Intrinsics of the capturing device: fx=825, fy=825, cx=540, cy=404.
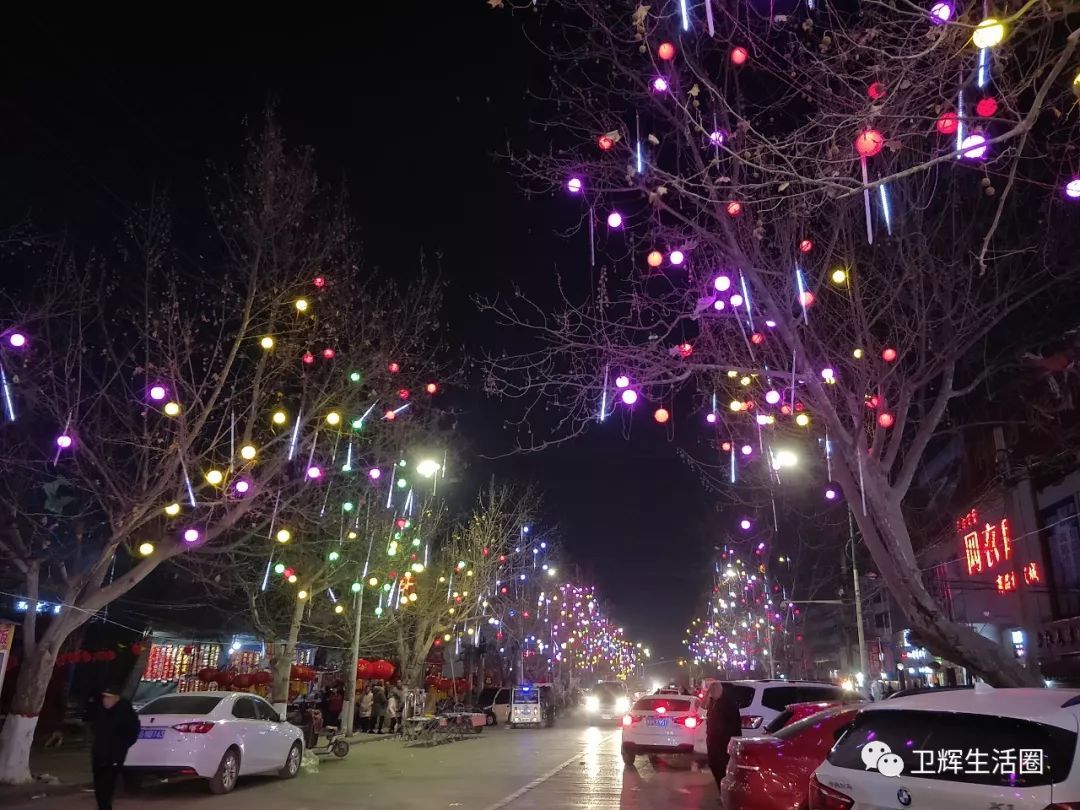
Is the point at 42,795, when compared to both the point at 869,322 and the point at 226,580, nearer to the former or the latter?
the point at 226,580

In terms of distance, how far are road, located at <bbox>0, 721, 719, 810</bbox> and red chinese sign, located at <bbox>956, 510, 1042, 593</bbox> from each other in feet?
45.2

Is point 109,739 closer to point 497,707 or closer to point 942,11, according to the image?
point 942,11

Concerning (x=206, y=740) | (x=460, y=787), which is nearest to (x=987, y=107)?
(x=460, y=787)

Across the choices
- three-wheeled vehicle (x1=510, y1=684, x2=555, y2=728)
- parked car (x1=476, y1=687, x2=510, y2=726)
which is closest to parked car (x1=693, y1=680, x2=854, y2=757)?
three-wheeled vehicle (x1=510, y1=684, x2=555, y2=728)

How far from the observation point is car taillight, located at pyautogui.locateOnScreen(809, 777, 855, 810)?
4.50m

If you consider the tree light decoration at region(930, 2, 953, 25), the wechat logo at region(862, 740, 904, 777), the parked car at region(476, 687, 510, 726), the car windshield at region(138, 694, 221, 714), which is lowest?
the parked car at region(476, 687, 510, 726)

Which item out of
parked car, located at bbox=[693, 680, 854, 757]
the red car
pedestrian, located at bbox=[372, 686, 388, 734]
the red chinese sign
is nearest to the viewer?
the red car

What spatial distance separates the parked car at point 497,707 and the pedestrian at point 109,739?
2929 centimetres

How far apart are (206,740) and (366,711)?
18121 millimetres

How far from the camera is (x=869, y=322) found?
41.9 feet

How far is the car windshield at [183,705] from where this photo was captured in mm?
12133

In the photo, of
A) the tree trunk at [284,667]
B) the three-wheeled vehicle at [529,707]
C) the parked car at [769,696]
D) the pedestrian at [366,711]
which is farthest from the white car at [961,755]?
the three-wheeled vehicle at [529,707]

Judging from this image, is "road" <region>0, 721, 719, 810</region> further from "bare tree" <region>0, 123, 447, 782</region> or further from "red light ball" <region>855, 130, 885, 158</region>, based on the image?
"red light ball" <region>855, 130, 885, 158</region>

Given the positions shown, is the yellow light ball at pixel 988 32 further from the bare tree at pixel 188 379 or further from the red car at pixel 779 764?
the bare tree at pixel 188 379
